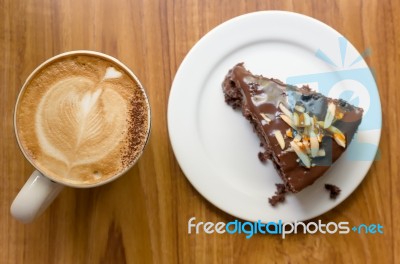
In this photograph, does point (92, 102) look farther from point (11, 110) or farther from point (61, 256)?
point (61, 256)

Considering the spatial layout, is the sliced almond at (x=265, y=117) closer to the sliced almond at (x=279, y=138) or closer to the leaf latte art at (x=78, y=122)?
the sliced almond at (x=279, y=138)

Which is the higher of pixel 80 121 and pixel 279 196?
pixel 80 121

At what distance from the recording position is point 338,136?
1.24 meters

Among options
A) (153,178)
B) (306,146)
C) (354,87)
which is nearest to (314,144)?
(306,146)

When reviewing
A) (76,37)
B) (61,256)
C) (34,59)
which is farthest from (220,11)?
(61,256)

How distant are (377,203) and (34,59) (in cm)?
109

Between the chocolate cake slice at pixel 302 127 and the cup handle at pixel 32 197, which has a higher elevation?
the chocolate cake slice at pixel 302 127

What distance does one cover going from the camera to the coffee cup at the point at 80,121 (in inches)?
45.0

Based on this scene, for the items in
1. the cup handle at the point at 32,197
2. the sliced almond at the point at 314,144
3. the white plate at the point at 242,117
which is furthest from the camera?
the white plate at the point at 242,117

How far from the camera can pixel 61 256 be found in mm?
1377

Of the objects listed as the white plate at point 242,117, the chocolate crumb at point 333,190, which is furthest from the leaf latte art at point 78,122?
the chocolate crumb at point 333,190

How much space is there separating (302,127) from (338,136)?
0.32 ft

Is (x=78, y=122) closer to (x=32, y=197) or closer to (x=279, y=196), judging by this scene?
(x=32, y=197)

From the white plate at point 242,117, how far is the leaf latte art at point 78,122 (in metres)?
0.22
